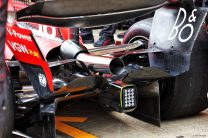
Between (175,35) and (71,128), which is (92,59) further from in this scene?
(71,128)

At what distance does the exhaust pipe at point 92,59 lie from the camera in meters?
2.65

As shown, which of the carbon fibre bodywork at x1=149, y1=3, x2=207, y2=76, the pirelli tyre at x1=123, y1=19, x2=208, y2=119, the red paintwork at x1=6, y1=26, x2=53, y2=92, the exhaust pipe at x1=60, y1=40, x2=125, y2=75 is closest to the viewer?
the red paintwork at x1=6, y1=26, x2=53, y2=92

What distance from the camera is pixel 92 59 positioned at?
9.03 ft

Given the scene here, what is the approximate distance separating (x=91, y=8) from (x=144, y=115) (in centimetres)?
184

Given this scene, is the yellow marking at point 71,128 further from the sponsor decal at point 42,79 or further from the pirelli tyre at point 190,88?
the sponsor decal at point 42,79

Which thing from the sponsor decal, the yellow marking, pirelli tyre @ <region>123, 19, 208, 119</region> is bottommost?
the yellow marking

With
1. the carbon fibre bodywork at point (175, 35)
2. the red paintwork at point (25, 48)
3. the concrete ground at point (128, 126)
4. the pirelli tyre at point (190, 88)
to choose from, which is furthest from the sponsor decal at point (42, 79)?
the pirelli tyre at point (190, 88)

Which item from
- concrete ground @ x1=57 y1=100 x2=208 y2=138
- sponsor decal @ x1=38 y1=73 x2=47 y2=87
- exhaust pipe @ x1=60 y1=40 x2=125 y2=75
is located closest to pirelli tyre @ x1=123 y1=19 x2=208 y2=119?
concrete ground @ x1=57 y1=100 x2=208 y2=138

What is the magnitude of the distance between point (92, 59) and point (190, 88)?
953mm

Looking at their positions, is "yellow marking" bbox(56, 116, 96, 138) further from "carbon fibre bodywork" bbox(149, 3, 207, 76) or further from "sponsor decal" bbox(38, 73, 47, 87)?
"sponsor decal" bbox(38, 73, 47, 87)

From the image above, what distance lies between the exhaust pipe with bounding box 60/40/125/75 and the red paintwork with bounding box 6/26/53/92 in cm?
47

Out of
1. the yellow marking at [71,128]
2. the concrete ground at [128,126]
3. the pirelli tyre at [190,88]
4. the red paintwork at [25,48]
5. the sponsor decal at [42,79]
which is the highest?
the red paintwork at [25,48]

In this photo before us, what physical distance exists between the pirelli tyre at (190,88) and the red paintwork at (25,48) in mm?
1205

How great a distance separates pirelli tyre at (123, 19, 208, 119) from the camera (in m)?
3.17
